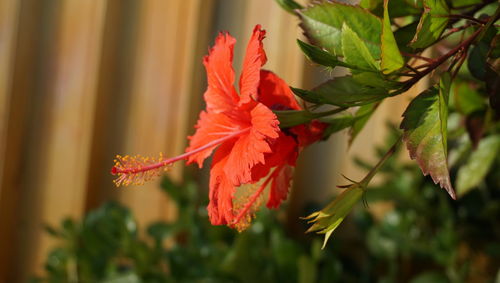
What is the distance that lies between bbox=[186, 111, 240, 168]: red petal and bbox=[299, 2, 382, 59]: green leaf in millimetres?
83

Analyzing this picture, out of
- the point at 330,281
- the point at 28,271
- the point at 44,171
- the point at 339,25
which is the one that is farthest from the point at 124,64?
the point at 339,25

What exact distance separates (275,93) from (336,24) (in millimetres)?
66

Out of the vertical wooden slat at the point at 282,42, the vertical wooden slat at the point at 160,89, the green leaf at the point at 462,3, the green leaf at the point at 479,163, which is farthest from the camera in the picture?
the vertical wooden slat at the point at 160,89

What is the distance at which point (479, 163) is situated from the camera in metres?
0.73

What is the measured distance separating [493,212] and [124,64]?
90cm

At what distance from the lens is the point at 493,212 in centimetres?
102

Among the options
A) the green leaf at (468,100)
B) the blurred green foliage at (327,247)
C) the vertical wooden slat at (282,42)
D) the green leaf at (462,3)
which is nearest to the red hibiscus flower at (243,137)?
the green leaf at (462,3)

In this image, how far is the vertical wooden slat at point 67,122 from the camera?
54.7 inches

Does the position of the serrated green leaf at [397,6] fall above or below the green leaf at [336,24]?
above

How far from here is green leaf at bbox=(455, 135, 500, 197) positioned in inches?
28.1

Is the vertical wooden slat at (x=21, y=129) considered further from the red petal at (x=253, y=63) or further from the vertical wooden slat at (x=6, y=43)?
the red petal at (x=253, y=63)

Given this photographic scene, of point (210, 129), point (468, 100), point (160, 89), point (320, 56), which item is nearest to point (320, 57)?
point (320, 56)

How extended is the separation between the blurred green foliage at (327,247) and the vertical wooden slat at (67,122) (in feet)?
0.53

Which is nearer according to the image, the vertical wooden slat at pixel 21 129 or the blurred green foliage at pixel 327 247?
the blurred green foliage at pixel 327 247
